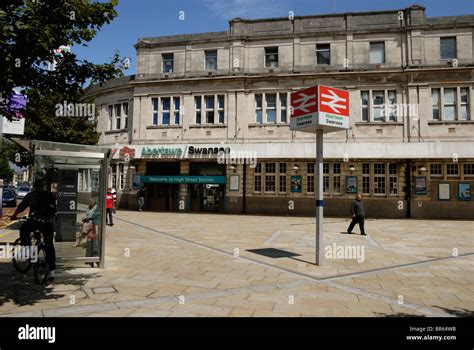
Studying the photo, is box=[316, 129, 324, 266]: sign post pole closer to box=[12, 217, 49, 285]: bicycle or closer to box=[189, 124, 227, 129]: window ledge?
box=[12, 217, 49, 285]: bicycle

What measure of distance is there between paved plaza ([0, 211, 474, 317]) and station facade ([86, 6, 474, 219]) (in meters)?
11.2

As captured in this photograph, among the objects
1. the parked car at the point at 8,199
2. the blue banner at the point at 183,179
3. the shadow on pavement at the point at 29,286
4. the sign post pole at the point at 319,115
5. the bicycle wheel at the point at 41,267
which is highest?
the sign post pole at the point at 319,115

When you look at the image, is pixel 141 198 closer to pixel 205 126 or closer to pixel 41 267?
pixel 205 126

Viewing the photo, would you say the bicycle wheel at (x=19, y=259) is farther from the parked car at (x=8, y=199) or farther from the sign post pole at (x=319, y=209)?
the parked car at (x=8, y=199)

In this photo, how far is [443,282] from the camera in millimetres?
6770

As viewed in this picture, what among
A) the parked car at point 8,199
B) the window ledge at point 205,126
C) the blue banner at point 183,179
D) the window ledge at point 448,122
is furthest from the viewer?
the parked car at point 8,199

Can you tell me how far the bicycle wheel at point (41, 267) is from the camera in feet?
20.5

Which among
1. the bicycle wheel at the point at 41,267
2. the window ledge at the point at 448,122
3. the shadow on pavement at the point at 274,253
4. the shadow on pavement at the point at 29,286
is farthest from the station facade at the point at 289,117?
the bicycle wheel at the point at 41,267

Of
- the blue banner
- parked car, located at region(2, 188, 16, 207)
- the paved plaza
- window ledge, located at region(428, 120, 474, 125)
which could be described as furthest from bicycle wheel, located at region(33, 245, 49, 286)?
parked car, located at region(2, 188, 16, 207)

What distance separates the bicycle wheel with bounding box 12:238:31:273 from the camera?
674 centimetres

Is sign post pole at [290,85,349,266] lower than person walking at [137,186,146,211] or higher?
higher

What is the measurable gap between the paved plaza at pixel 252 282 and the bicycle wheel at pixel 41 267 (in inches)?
8.6
